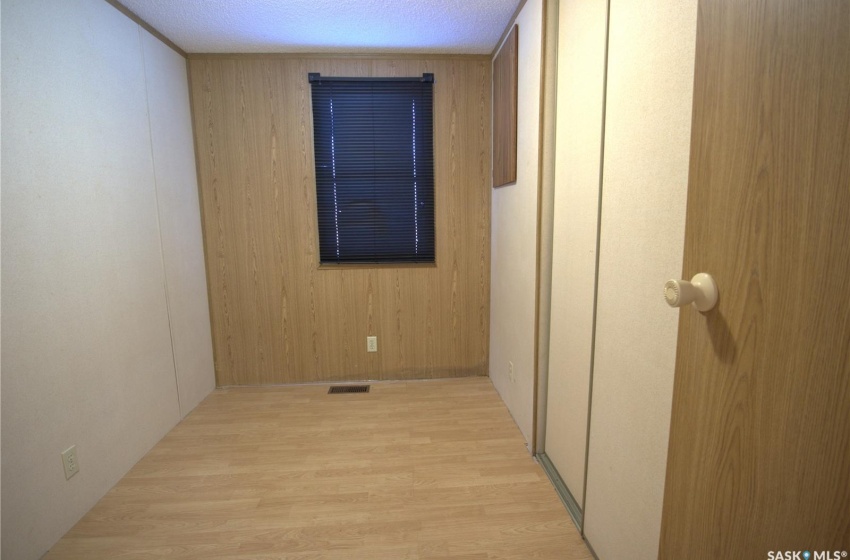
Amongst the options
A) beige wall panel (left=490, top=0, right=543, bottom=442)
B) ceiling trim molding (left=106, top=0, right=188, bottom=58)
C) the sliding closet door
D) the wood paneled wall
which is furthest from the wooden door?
ceiling trim molding (left=106, top=0, right=188, bottom=58)

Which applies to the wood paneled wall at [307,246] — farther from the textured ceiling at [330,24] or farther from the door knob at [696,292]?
the door knob at [696,292]

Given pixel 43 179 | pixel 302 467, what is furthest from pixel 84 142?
pixel 302 467

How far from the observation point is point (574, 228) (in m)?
1.66

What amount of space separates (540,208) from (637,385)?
3.34ft

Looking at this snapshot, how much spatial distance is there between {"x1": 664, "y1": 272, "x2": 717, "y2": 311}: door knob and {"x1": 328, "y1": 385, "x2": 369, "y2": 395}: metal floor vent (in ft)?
8.46

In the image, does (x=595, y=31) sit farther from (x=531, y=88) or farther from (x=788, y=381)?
(x=788, y=381)

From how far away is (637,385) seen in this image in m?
1.17

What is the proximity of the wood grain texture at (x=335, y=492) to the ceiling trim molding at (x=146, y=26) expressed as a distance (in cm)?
239

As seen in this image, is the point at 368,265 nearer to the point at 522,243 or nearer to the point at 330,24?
the point at 522,243

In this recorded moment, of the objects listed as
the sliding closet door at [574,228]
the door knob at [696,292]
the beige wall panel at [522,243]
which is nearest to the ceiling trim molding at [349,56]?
Answer: the beige wall panel at [522,243]

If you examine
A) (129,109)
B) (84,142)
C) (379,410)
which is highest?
(129,109)

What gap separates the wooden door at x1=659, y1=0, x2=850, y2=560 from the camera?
0.47 meters

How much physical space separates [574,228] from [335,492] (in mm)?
1625

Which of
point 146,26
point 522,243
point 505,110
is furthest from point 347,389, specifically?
point 146,26
